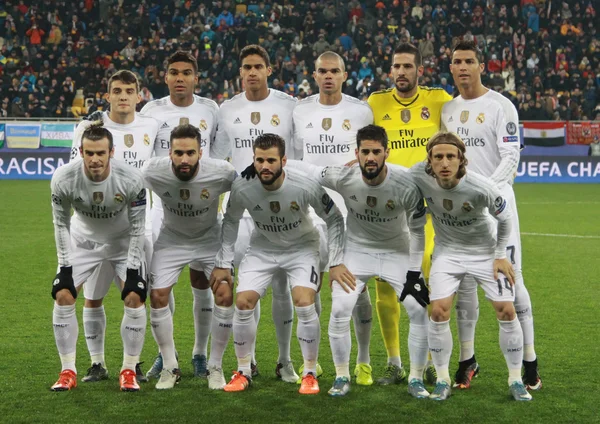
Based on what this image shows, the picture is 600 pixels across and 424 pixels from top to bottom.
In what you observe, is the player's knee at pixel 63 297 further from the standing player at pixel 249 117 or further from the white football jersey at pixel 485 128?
the white football jersey at pixel 485 128

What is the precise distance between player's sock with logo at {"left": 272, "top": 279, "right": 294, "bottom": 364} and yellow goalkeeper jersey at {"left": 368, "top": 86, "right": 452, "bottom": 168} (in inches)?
52.0

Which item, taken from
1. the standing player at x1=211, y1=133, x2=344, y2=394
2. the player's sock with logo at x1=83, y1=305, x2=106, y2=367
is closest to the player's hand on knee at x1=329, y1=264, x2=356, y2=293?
the standing player at x1=211, y1=133, x2=344, y2=394

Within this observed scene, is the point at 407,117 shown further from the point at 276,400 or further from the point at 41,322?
the point at 41,322

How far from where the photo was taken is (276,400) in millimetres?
6531

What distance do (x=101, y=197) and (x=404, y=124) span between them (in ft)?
7.83

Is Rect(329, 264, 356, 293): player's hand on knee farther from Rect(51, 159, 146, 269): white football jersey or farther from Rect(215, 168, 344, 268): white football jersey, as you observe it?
Rect(51, 159, 146, 269): white football jersey

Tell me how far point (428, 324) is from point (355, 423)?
41.1 inches

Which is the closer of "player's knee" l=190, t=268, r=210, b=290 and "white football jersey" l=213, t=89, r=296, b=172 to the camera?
"player's knee" l=190, t=268, r=210, b=290

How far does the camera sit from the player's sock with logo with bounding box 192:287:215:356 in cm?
738

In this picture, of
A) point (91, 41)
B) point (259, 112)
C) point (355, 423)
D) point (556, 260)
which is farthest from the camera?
point (91, 41)

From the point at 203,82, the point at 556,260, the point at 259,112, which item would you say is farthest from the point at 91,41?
the point at 259,112

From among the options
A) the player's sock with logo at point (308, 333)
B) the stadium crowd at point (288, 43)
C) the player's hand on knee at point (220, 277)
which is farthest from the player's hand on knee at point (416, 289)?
the stadium crowd at point (288, 43)

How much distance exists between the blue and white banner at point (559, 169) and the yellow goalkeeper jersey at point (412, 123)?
1701 cm

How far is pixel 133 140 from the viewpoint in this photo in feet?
24.7
